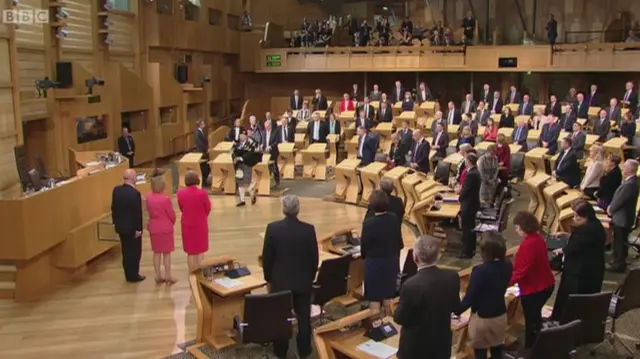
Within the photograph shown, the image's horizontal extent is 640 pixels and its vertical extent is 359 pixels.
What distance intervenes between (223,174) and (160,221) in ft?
17.9

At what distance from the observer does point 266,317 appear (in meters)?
5.10

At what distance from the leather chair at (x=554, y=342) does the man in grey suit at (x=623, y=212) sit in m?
3.52

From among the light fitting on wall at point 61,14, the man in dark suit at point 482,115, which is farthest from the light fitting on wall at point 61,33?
the man in dark suit at point 482,115

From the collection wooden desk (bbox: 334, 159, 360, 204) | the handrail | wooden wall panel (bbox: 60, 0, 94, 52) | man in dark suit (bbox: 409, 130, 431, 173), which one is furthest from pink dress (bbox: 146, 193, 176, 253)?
the handrail

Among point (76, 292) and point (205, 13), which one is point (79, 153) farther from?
point (205, 13)

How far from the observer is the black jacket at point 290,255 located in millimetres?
5145

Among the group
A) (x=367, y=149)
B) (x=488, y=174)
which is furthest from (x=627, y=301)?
(x=367, y=149)

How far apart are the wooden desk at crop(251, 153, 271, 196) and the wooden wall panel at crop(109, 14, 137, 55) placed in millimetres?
5033

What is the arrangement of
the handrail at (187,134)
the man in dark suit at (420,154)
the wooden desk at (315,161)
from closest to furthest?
1. the man in dark suit at (420,154)
2. the wooden desk at (315,161)
3. the handrail at (187,134)

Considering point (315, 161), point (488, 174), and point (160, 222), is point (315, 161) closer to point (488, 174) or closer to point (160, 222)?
point (488, 174)

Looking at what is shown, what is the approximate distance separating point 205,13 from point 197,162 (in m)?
8.37

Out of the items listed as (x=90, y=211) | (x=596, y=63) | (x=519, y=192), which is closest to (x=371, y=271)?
(x=90, y=211)

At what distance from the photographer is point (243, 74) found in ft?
74.7

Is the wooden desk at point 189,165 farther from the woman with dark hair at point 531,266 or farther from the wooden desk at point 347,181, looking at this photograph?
the woman with dark hair at point 531,266
